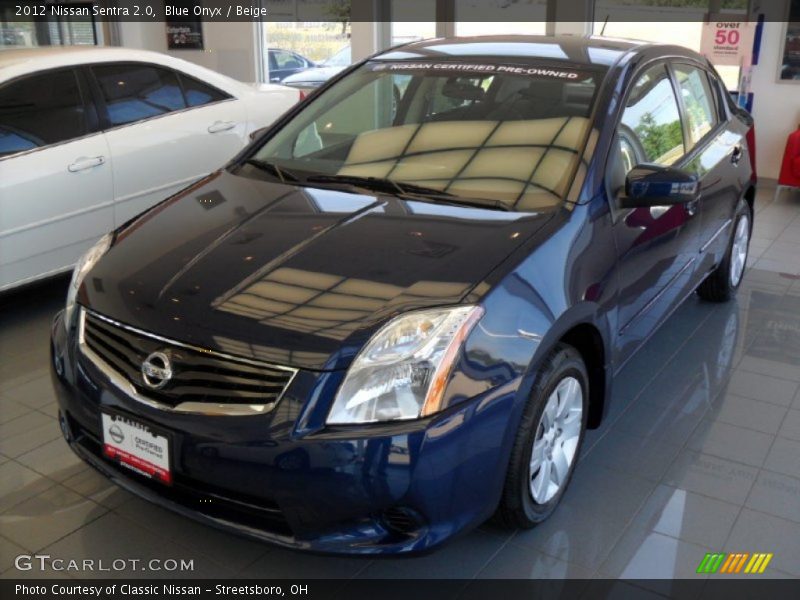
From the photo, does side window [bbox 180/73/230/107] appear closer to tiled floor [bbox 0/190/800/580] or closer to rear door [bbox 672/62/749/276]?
tiled floor [bbox 0/190/800/580]

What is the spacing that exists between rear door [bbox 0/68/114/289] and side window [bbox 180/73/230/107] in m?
0.67

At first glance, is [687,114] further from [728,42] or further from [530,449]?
[728,42]

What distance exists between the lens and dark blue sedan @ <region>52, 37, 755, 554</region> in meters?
1.87

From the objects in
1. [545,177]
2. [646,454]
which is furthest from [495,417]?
[646,454]

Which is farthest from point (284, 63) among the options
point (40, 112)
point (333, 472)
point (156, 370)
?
point (333, 472)

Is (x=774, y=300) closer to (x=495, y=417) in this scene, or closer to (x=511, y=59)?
(x=511, y=59)

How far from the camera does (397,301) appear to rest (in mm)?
1997

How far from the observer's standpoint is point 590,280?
92.7 inches

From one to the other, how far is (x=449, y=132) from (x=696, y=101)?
4.42ft

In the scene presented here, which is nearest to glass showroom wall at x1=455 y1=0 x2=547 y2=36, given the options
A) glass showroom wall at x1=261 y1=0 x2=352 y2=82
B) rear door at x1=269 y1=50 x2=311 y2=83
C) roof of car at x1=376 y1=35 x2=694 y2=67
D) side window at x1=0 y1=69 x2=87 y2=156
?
glass showroom wall at x1=261 y1=0 x2=352 y2=82

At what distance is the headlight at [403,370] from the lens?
186 cm

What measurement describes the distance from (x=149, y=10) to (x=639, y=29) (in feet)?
20.2

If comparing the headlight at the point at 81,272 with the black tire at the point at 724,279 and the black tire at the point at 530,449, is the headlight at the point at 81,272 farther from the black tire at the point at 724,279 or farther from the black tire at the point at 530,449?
the black tire at the point at 724,279

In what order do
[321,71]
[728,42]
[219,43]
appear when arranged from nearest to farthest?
[728,42] → [321,71] → [219,43]
